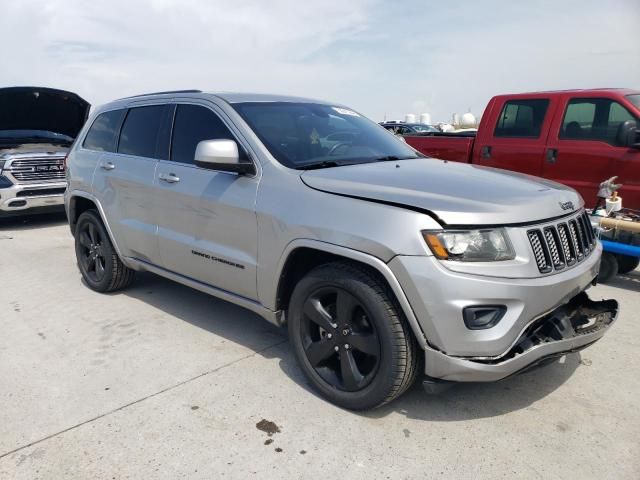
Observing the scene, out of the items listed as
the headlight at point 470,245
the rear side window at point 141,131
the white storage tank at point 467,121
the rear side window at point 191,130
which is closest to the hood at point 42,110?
the rear side window at point 141,131

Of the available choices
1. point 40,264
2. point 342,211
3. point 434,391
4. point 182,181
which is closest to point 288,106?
point 182,181

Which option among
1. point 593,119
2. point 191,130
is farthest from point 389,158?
point 593,119

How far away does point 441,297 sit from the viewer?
8.11ft

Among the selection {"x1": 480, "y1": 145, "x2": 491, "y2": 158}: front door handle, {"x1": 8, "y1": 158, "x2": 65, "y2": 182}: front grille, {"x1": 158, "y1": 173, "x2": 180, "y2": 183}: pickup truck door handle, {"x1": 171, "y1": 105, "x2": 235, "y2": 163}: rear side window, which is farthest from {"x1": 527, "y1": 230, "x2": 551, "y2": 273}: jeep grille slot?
{"x1": 8, "y1": 158, "x2": 65, "y2": 182}: front grille

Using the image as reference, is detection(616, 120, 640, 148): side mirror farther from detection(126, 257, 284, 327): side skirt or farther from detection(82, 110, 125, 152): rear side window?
detection(82, 110, 125, 152): rear side window

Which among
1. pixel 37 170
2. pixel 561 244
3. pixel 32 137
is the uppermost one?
pixel 32 137

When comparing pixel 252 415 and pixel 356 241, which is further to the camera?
pixel 252 415

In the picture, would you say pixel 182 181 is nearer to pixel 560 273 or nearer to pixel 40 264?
pixel 560 273

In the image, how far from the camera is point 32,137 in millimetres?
8883

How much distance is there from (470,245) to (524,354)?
586 millimetres

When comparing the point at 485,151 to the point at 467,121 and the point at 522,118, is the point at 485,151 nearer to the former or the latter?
the point at 522,118

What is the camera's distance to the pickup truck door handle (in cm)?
384

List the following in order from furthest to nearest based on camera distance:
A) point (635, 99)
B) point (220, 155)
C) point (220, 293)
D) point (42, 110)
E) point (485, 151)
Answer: point (42, 110), point (485, 151), point (635, 99), point (220, 293), point (220, 155)

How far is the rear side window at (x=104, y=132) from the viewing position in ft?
15.5
